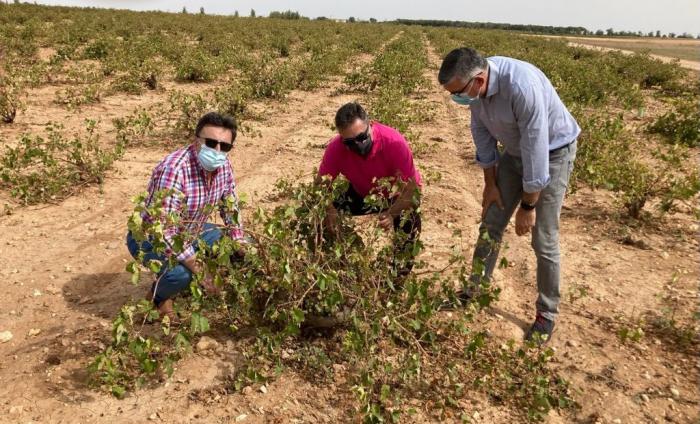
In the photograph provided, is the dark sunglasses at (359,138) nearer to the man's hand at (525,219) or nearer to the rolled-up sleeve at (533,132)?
the rolled-up sleeve at (533,132)

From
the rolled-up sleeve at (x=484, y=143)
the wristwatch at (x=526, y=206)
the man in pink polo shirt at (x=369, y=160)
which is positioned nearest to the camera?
the wristwatch at (x=526, y=206)

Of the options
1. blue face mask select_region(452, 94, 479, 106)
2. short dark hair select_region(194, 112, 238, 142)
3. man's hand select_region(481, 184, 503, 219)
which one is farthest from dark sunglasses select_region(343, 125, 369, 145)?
man's hand select_region(481, 184, 503, 219)

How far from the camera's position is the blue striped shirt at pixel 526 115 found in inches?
92.6

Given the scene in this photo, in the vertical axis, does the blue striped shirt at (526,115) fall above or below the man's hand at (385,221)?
above

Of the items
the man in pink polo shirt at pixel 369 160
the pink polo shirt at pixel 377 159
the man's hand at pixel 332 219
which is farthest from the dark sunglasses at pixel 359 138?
the man's hand at pixel 332 219

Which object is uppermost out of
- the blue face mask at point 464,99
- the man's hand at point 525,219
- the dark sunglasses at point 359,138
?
the blue face mask at point 464,99

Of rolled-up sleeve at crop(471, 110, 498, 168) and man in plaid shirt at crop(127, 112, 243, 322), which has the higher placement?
rolled-up sleeve at crop(471, 110, 498, 168)

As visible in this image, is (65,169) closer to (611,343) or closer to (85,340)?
(85,340)

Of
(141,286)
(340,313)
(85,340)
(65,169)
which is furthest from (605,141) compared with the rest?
(65,169)

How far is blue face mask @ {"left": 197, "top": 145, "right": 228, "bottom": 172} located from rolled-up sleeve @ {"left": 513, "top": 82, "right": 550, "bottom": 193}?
1.57 metres

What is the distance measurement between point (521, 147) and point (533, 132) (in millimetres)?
103

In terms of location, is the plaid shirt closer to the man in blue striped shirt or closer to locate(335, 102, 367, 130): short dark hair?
locate(335, 102, 367, 130): short dark hair

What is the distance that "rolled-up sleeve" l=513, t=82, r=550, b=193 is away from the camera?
234cm

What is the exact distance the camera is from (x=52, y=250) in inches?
152
